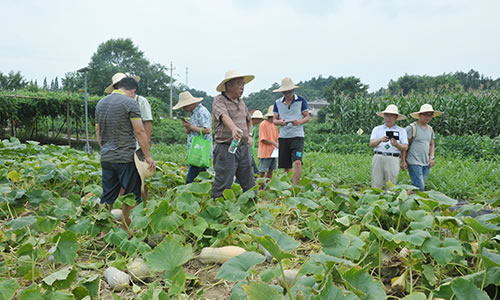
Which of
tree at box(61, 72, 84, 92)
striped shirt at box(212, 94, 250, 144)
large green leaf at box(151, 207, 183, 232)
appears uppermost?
tree at box(61, 72, 84, 92)

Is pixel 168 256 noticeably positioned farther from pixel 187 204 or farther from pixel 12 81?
pixel 12 81

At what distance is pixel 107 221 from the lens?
2.99 meters

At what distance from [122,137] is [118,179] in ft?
1.42

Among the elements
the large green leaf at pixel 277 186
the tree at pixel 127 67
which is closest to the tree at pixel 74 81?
the tree at pixel 127 67

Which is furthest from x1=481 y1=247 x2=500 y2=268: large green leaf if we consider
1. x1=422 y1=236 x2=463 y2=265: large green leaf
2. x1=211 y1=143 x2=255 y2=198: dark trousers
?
x1=211 y1=143 x2=255 y2=198: dark trousers

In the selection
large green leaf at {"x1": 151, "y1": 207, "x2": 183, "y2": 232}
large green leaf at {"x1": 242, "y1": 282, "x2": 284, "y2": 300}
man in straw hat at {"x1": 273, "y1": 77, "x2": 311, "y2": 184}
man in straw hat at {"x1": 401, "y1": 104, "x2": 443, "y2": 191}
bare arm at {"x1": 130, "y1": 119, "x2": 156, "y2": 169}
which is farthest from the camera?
man in straw hat at {"x1": 273, "y1": 77, "x2": 311, "y2": 184}

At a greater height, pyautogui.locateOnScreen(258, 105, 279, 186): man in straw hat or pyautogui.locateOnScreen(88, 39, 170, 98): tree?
pyautogui.locateOnScreen(88, 39, 170, 98): tree

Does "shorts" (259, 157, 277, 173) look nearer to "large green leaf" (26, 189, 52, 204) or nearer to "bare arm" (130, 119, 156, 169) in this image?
"bare arm" (130, 119, 156, 169)

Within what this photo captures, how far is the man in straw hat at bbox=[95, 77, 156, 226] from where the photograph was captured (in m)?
3.07

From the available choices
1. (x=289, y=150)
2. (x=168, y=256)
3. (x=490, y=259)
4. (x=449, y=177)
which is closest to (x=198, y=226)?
(x=168, y=256)

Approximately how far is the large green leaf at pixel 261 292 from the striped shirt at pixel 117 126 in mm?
2053

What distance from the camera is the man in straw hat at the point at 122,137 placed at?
10.1 feet

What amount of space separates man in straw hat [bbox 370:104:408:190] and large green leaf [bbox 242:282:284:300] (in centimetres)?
330

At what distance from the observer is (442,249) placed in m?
1.96
